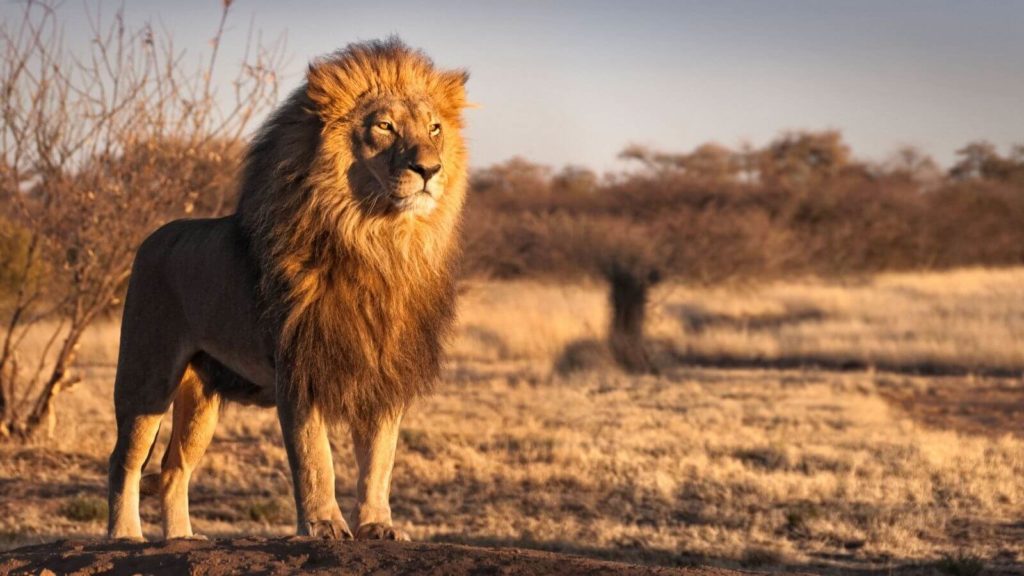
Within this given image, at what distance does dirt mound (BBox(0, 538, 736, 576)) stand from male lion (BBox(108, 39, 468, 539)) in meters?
0.57

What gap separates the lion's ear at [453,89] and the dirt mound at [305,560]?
2.03 metres

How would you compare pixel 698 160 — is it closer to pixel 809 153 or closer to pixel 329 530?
pixel 809 153

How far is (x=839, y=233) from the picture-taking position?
49.2 metres

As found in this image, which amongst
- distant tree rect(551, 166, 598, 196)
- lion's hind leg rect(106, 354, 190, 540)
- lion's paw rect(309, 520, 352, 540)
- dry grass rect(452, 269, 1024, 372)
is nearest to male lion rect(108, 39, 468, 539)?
lion's paw rect(309, 520, 352, 540)

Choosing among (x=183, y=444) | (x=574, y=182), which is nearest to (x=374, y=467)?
(x=183, y=444)

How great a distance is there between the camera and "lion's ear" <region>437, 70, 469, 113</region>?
5977mm

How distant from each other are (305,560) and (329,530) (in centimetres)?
70

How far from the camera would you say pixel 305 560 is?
4.69 meters

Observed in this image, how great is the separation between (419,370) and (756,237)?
36.1 metres

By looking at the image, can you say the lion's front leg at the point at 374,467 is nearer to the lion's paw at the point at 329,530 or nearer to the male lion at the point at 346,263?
the male lion at the point at 346,263

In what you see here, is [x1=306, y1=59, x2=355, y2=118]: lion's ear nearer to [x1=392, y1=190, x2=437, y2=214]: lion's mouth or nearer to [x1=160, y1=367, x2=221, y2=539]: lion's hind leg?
[x1=392, y1=190, x2=437, y2=214]: lion's mouth

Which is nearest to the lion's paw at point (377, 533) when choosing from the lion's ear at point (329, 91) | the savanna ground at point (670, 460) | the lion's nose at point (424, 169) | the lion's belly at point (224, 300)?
the lion's belly at point (224, 300)

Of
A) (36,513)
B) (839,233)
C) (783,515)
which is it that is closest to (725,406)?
(783,515)

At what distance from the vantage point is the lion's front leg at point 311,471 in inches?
213
